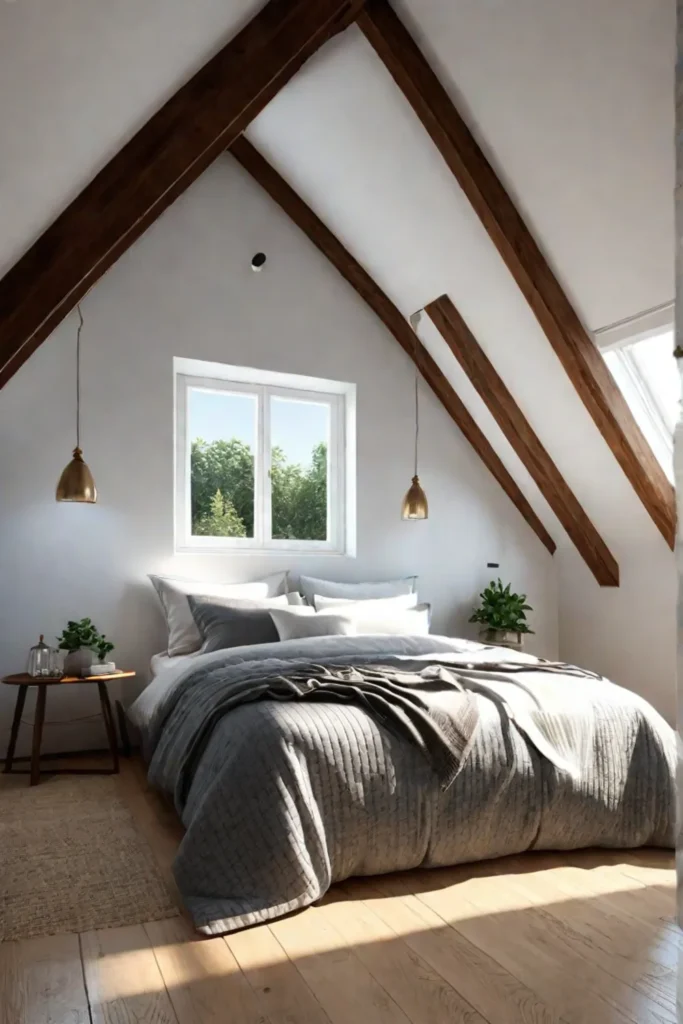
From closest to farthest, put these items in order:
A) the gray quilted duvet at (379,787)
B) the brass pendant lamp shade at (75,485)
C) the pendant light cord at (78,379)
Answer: the gray quilted duvet at (379,787) → the brass pendant lamp shade at (75,485) → the pendant light cord at (78,379)

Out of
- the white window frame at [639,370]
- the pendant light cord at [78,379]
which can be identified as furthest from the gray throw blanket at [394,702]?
the pendant light cord at [78,379]

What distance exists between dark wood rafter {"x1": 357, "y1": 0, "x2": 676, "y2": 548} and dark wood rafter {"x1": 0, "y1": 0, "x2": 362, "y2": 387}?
0.45 meters

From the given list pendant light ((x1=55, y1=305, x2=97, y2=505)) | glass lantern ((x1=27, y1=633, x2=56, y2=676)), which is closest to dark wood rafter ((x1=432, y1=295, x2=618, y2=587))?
pendant light ((x1=55, y1=305, x2=97, y2=505))

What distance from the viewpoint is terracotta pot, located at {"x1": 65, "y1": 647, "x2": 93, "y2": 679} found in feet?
11.7

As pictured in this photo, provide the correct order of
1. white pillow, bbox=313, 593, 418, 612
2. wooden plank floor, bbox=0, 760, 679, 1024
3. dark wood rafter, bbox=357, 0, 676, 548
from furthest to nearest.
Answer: white pillow, bbox=313, 593, 418, 612, dark wood rafter, bbox=357, 0, 676, 548, wooden plank floor, bbox=0, 760, 679, 1024

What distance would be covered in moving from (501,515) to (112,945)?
384 cm

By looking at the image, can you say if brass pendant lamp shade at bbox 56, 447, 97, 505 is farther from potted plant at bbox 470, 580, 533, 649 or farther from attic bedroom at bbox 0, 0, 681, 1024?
potted plant at bbox 470, 580, 533, 649

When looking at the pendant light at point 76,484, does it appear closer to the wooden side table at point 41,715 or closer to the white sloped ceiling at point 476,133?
the wooden side table at point 41,715

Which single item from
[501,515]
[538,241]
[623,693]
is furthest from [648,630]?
[538,241]

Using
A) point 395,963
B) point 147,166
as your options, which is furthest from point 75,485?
point 395,963

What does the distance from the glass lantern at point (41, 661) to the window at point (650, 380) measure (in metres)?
3.00

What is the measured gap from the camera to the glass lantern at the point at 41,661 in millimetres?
3537

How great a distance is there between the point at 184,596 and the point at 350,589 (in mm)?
978

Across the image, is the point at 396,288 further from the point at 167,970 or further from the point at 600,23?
the point at 167,970
